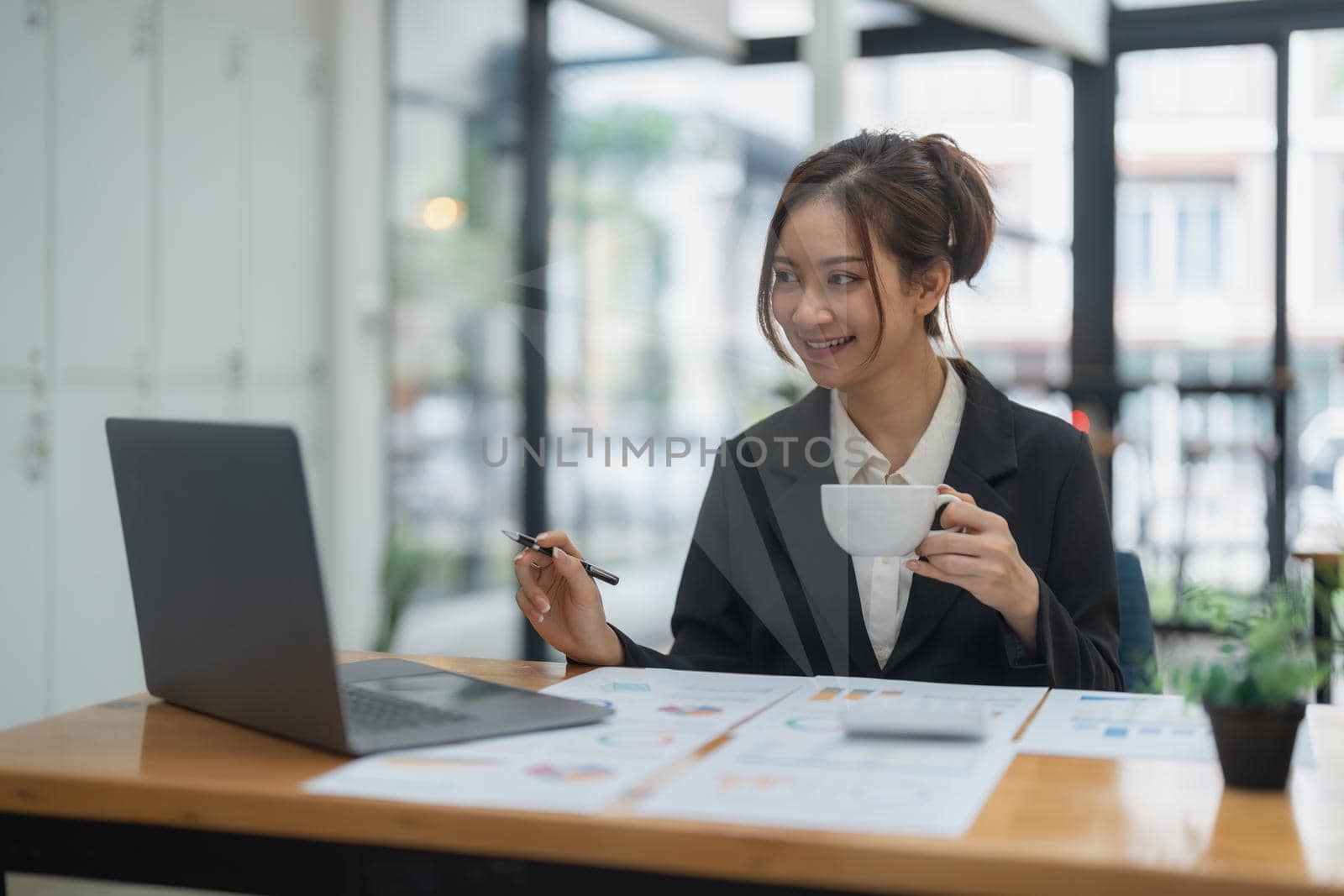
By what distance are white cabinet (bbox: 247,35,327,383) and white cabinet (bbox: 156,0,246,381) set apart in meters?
0.06

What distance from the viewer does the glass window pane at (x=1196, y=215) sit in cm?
455

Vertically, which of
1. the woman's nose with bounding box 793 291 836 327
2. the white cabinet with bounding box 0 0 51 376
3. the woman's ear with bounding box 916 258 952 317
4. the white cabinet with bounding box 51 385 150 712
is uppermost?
the white cabinet with bounding box 0 0 51 376

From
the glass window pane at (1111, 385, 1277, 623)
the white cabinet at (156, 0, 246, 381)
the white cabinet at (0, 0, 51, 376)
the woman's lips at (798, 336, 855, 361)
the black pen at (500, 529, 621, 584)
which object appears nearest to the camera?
the black pen at (500, 529, 621, 584)

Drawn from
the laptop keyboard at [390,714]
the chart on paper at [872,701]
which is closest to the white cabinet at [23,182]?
the laptop keyboard at [390,714]

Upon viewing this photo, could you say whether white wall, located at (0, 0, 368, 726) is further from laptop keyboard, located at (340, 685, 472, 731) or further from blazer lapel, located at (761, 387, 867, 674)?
laptop keyboard, located at (340, 685, 472, 731)

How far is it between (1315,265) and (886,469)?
11.2 ft

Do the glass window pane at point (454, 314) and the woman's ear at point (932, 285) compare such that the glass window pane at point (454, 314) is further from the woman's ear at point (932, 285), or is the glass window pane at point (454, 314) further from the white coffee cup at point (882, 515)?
the white coffee cup at point (882, 515)

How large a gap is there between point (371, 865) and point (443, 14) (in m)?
3.91

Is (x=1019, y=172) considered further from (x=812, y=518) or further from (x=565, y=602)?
(x=565, y=602)

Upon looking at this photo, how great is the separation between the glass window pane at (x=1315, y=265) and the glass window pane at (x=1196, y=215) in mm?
82

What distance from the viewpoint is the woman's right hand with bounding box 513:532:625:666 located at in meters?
1.41

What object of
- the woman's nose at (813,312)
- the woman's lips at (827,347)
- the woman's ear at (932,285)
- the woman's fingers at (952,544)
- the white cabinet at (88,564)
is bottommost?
the white cabinet at (88,564)

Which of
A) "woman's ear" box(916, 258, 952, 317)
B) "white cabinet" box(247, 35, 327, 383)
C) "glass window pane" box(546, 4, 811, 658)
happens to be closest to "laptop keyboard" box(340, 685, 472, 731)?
"woman's ear" box(916, 258, 952, 317)

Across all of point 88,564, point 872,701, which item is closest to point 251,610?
point 872,701
